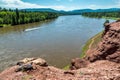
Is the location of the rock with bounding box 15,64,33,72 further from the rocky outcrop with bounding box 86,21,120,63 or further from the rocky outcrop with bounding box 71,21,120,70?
the rocky outcrop with bounding box 86,21,120,63

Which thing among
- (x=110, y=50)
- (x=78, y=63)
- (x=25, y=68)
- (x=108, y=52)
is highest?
(x=110, y=50)

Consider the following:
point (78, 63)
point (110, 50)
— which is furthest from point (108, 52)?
point (78, 63)

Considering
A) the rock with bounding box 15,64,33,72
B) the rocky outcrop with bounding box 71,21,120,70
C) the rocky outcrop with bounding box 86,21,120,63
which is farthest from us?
the rocky outcrop with bounding box 71,21,120,70

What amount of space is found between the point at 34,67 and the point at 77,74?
353 cm

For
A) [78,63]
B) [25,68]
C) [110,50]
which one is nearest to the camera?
[25,68]

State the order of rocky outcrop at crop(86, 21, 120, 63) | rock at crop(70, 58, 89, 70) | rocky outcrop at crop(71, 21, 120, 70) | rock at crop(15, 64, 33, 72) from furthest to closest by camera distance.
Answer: rock at crop(70, 58, 89, 70) < rocky outcrop at crop(71, 21, 120, 70) < rocky outcrop at crop(86, 21, 120, 63) < rock at crop(15, 64, 33, 72)

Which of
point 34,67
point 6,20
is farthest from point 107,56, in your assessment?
point 6,20

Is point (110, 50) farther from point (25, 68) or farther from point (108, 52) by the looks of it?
point (25, 68)

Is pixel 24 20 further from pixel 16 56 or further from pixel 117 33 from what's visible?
pixel 117 33

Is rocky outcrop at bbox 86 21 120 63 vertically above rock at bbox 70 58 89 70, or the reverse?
rocky outcrop at bbox 86 21 120 63

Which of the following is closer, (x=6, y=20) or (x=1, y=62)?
(x=1, y=62)

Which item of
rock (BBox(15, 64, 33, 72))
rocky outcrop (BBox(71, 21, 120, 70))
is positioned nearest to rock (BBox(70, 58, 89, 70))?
rocky outcrop (BBox(71, 21, 120, 70))

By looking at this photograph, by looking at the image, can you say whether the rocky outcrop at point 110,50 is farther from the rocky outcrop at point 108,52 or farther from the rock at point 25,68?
the rock at point 25,68

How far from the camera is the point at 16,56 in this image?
130ft
